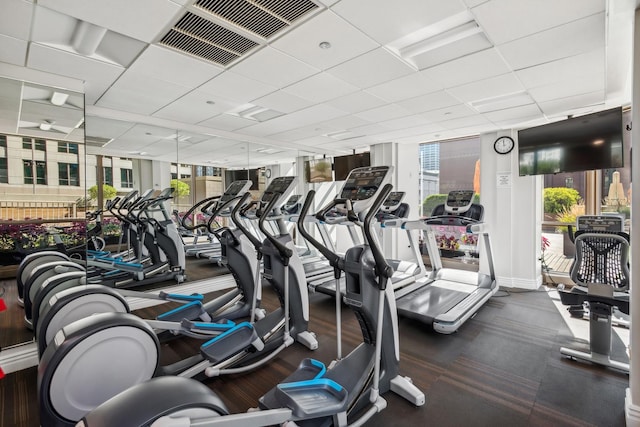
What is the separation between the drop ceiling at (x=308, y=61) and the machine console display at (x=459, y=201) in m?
1.13

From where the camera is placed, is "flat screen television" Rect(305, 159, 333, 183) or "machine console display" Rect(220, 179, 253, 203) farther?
"flat screen television" Rect(305, 159, 333, 183)

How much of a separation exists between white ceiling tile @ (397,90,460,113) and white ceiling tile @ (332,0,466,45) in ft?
4.99

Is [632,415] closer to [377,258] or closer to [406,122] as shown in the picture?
[377,258]

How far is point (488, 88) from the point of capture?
11.6 feet

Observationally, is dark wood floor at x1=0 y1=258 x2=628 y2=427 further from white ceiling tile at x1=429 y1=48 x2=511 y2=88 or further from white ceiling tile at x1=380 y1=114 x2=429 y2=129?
white ceiling tile at x1=380 y1=114 x2=429 y2=129

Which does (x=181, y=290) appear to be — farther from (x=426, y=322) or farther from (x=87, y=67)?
(x=426, y=322)

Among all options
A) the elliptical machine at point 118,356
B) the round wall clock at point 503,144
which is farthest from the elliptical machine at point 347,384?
the round wall clock at point 503,144

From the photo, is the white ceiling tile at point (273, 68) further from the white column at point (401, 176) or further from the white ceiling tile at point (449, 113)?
the white column at point (401, 176)

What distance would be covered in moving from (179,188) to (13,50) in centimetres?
284

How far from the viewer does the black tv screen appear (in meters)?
3.88

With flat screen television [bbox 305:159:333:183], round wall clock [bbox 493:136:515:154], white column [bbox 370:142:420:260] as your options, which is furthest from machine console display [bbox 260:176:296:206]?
flat screen television [bbox 305:159:333:183]

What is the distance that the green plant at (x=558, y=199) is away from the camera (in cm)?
537

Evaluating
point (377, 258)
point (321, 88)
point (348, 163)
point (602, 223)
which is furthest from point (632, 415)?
point (348, 163)

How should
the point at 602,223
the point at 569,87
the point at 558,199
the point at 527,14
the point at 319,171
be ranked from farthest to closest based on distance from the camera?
the point at 319,171 < the point at 558,199 < the point at 569,87 < the point at 602,223 < the point at 527,14
